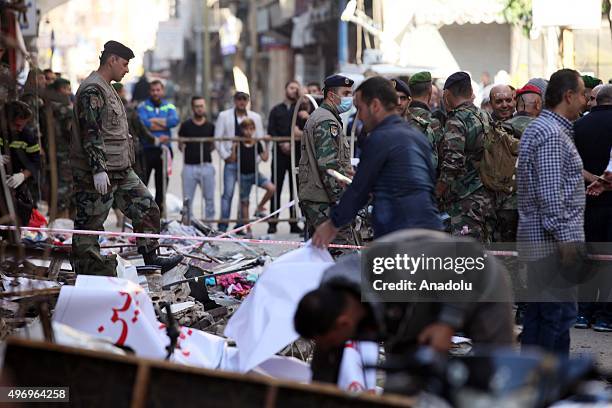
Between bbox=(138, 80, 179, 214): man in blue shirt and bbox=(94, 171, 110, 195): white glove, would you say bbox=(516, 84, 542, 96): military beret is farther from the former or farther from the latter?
bbox=(138, 80, 179, 214): man in blue shirt

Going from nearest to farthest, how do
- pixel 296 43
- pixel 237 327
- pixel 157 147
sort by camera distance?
pixel 237 327 → pixel 157 147 → pixel 296 43

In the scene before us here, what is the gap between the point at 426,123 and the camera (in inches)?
388

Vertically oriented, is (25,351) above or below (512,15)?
below

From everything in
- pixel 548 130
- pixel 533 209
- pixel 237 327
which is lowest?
pixel 237 327

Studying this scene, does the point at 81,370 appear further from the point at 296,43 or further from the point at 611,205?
the point at 296,43

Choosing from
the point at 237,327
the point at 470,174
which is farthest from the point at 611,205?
the point at 237,327

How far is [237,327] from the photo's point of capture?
21.3 ft

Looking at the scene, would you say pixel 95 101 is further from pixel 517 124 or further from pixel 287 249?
pixel 287 249

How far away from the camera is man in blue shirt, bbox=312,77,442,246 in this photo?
6.33 m

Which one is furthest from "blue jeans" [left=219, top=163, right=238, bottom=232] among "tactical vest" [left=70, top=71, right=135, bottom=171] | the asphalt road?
"tactical vest" [left=70, top=71, right=135, bottom=171]

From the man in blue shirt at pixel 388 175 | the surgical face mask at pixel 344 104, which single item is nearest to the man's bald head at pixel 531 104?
the surgical face mask at pixel 344 104

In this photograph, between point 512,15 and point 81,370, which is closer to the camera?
point 81,370

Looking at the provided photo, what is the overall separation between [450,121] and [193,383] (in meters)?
5.33

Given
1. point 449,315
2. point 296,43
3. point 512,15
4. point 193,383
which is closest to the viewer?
point 193,383
